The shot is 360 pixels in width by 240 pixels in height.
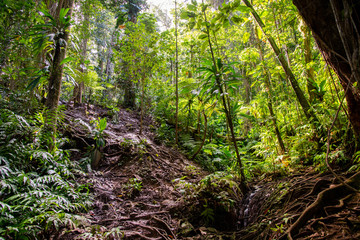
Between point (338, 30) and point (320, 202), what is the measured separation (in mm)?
1591

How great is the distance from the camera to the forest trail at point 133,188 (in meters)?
2.32

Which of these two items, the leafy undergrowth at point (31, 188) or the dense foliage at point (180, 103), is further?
the dense foliage at point (180, 103)

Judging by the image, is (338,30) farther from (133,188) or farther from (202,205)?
(133,188)

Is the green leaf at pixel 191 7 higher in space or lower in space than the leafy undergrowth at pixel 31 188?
higher

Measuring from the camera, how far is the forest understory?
5.66 ft

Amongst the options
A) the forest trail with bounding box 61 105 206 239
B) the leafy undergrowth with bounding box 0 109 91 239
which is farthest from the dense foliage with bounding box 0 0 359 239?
the forest trail with bounding box 61 105 206 239

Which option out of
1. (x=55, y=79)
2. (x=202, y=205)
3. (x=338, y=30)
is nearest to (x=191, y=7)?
(x=338, y=30)

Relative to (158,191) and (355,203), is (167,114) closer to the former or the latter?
(158,191)

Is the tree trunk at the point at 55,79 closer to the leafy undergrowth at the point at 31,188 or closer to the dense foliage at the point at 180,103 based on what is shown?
the dense foliage at the point at 180,103

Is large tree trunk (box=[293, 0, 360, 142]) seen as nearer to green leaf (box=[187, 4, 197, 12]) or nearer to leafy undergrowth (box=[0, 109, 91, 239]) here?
green leaf (box=[187, 4, 197, 12])

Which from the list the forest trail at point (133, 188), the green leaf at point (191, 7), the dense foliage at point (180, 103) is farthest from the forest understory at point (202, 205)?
the green leaf at point (191, 7)

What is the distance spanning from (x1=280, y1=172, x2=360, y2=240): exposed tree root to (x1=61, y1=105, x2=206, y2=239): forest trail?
1333 millimetres

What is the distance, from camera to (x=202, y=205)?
2.64 m

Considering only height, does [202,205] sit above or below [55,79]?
below
